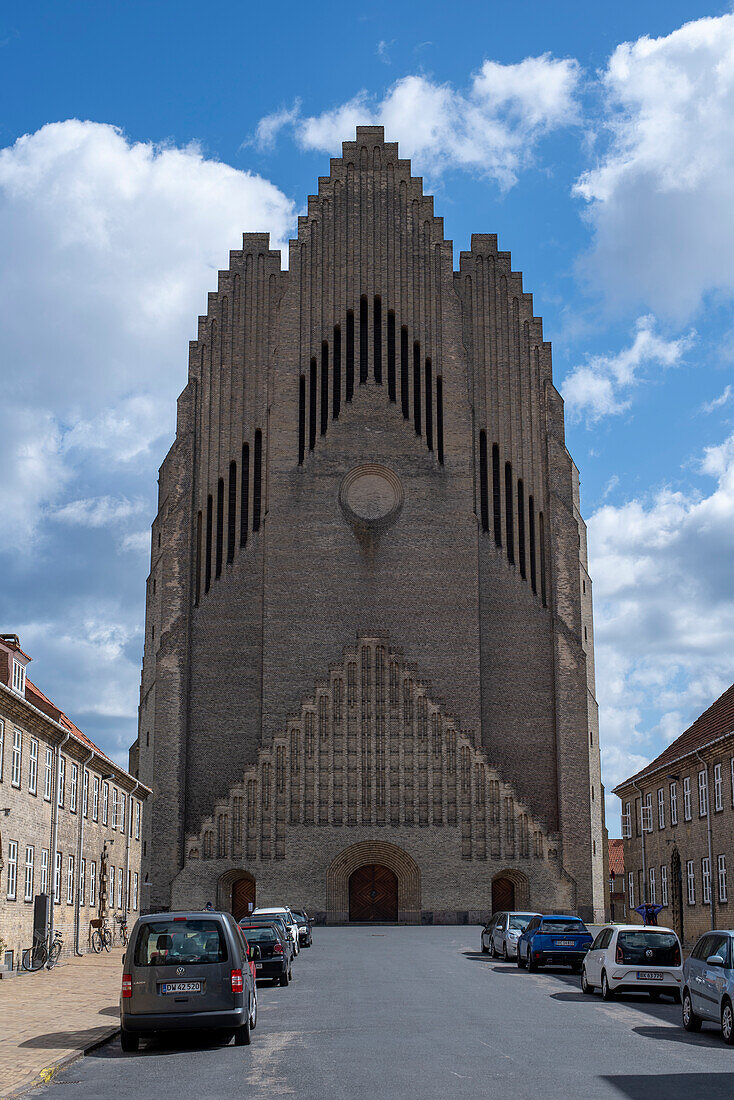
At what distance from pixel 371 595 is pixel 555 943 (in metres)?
36.2

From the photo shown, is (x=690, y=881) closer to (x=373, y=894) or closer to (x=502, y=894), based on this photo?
(x=502, y=894)

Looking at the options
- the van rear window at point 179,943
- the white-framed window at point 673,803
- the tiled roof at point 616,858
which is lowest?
the tiled roof at point 616,858

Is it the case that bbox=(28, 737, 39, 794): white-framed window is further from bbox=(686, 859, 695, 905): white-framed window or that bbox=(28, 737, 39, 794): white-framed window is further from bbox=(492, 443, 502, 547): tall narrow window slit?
bbox=(492, 443, 502, 547): tall narrow window slit

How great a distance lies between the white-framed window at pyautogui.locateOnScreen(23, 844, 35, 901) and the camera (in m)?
33.1

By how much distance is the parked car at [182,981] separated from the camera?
612 inches

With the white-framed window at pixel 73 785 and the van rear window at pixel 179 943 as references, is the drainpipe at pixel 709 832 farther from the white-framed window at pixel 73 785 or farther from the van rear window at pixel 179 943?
the van rear window at pixel 179 943

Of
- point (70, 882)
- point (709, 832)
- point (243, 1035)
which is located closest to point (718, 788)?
point (709, 832)

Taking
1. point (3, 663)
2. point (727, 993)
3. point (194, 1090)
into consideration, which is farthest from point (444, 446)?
point (194, 1090)

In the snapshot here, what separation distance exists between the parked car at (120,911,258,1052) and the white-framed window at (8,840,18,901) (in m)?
16.4

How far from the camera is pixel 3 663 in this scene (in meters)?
35.8

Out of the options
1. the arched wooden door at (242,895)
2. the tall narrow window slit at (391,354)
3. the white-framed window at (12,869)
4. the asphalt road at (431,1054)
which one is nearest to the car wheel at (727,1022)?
the asphalt road at (431,1054)

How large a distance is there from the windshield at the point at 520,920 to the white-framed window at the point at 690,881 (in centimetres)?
815

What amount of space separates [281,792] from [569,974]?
31.4 meters

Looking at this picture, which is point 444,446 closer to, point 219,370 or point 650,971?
point 219,370
